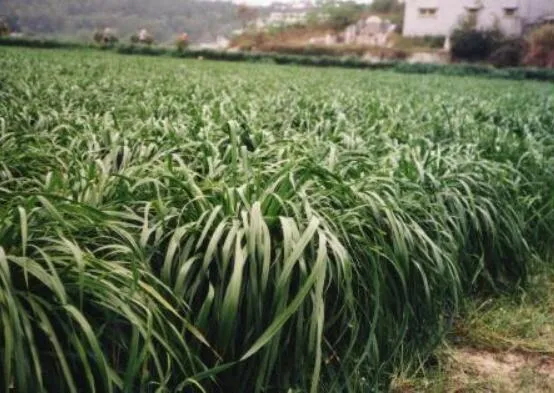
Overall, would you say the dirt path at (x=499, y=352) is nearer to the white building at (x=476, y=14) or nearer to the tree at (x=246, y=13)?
the white building at (x=476, y=14)

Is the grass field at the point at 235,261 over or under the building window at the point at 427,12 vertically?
under

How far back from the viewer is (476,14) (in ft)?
175

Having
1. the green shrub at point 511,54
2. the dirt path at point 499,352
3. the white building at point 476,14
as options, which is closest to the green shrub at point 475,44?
the green shrub at point 511,54

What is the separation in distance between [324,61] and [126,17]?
97505 mm

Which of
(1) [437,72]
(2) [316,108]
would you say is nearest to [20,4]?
(1) [437,72]

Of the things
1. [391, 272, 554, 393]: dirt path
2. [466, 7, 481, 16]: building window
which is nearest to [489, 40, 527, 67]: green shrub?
[466, 7, 481, 16]: building window

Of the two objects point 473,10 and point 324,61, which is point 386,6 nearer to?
point 473,10

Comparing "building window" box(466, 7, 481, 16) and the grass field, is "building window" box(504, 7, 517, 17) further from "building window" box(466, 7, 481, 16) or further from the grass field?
the grass field

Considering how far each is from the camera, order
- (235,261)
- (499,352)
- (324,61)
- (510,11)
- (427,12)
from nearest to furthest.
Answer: (235,261) < (499,352) < (324,61) < (510,11) < (427,12)

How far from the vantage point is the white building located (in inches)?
1998

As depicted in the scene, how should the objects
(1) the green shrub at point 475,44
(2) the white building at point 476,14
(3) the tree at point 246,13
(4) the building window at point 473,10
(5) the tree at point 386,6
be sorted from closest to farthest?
(1) the green shrub at point 475,44, (2) the white building at point 476,14, (4) the building window at point 473,10, (5) the tree at point 386,6, (3) the tree at point 246,13

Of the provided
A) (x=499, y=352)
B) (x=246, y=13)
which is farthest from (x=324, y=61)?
(x=246, y=13)

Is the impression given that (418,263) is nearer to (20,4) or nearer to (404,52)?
(404,52)

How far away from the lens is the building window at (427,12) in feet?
184
